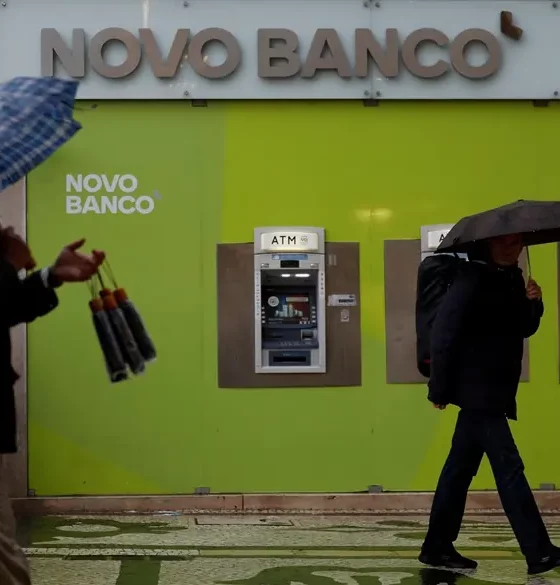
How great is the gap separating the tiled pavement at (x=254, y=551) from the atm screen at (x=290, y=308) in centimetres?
145

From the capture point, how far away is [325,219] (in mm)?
9109

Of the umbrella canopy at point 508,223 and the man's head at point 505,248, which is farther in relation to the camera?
the man's head at point 505,248

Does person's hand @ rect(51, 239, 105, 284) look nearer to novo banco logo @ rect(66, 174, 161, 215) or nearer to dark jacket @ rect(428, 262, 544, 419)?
dark jacket @ rect(428, 262, 544, 419)

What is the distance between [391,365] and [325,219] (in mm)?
1204

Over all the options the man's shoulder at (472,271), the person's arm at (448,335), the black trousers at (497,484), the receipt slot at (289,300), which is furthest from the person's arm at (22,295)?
the receipt slot at (289,300)

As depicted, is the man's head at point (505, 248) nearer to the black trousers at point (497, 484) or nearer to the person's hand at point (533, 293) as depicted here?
the person's hand at point (533, 293)

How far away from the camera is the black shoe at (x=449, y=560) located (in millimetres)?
6379

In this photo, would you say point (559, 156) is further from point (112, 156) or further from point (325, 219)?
point (112, 156)

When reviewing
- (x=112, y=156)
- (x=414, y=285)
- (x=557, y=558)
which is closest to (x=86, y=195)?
(x=112, y=156)

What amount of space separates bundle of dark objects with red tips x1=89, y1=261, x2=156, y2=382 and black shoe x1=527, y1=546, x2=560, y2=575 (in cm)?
251

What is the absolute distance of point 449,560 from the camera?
252 inches

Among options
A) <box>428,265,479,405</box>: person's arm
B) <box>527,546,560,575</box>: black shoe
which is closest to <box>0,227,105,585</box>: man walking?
<box>428,265,479,405</box>: person's arm

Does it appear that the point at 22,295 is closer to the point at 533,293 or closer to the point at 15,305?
the point at 15,305

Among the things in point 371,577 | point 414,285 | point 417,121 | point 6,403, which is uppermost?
point 417,121
